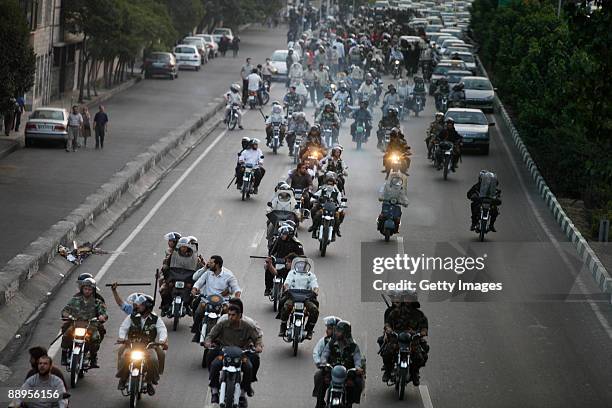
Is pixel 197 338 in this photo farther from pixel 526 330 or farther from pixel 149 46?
pixel 149 46

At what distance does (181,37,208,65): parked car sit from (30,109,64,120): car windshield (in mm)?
39041

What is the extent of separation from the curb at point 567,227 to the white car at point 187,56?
30621 mm

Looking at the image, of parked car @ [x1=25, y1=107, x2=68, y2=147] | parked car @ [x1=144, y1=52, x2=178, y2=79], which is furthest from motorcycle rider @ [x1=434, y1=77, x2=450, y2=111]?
parked car @ [x1=25, y1=107, x2=68, y2=147]

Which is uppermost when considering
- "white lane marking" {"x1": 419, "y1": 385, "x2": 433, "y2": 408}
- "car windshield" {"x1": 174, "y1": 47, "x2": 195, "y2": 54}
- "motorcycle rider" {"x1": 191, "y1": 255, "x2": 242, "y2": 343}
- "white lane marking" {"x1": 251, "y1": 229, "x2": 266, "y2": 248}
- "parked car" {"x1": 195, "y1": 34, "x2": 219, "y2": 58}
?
"motorcycle rider" {"x1": 191, "y1": 255, "x2": 242, "y2": 343}

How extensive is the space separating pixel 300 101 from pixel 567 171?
16.2 m

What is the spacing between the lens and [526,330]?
23.2 m

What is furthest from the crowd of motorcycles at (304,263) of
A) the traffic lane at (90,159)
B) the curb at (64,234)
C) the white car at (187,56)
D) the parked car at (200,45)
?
the parked car at (200,45)

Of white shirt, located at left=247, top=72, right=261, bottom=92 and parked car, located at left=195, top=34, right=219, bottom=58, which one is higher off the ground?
white shirt, located at left=247, top=72, right=261, bottom=92

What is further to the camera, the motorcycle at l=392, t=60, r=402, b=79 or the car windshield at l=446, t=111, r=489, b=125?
the motorcycle at l=392, t=60, r=402, b=79

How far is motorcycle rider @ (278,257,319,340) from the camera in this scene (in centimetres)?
2077

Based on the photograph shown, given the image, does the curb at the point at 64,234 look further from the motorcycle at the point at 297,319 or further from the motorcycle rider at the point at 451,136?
the motorcycle rider at the point at 451,136

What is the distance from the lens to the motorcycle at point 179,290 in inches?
853

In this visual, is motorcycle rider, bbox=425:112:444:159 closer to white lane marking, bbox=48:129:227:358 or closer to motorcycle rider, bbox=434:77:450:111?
white lane marking, bbox=48:129:227:358

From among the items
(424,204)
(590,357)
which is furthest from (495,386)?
(424,204)
